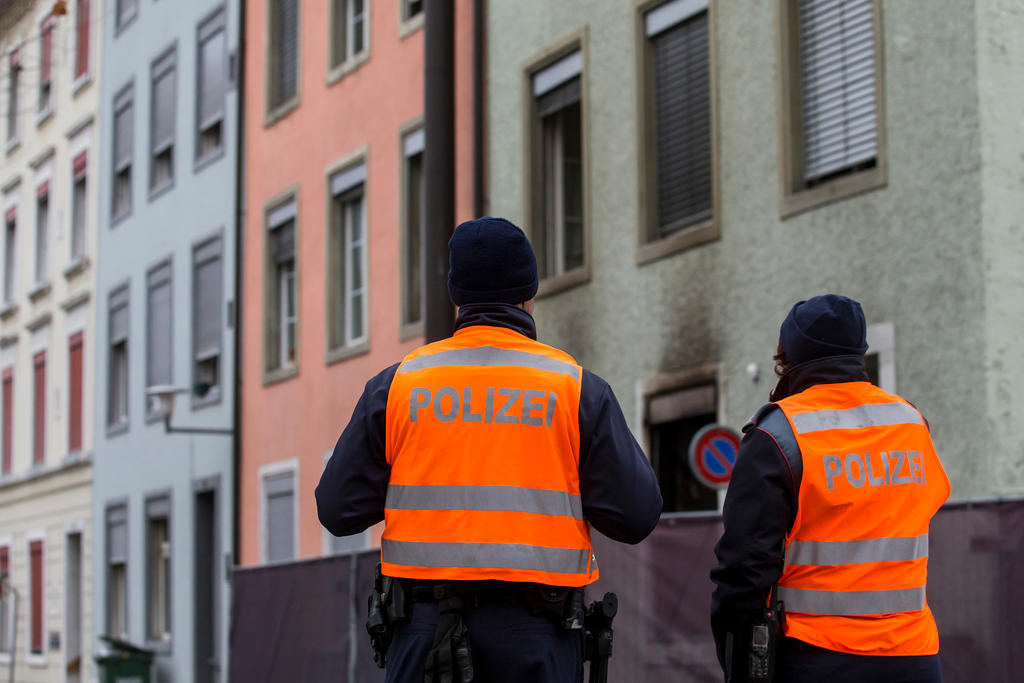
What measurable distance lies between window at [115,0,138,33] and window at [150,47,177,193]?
1655mm

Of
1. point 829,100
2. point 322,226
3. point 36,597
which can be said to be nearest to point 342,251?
point 322,226

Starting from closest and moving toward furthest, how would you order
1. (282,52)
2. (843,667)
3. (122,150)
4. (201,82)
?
(843,667) < (282,52) < (201,82) < (122,150)

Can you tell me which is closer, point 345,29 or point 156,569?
point 345,29

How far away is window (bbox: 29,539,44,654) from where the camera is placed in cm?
3056

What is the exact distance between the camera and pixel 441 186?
37.3ft

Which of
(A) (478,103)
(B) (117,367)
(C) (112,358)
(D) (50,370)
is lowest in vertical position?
(B) (117,367)

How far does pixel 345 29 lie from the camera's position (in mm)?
21203

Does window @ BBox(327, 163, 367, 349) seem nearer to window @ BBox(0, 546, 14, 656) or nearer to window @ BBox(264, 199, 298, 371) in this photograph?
window @ BBox(264, 199, 298, 371)

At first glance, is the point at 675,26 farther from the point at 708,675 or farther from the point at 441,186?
the point at 708,675

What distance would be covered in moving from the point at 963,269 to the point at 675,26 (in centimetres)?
448

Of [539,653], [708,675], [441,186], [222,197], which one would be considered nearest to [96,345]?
[222,197]

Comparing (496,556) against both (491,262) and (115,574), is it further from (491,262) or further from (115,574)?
(115,574)

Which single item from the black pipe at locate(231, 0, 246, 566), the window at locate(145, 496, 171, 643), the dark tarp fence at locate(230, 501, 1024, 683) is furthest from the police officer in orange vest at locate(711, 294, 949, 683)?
the window at locate(145, 496, 171, 643)

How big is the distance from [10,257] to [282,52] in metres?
13.1
